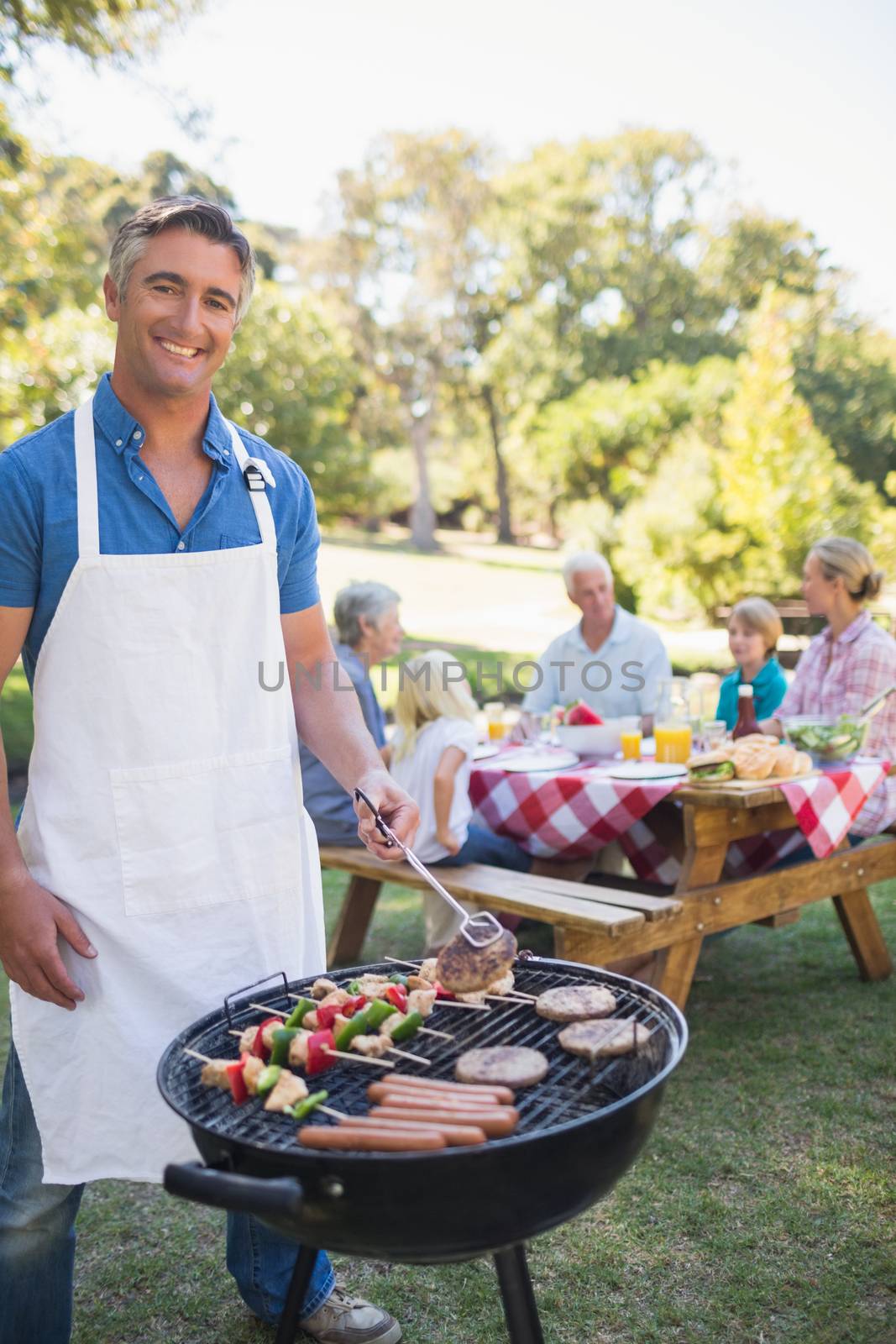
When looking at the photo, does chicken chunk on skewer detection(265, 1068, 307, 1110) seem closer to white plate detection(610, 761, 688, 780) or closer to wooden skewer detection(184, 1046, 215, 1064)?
wooden skewer detection(184, 1046, 215, 1064)

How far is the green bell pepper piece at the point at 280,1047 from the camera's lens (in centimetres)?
173

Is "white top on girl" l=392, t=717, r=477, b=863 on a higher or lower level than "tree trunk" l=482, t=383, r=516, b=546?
lower

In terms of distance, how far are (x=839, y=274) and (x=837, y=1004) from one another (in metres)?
31.5

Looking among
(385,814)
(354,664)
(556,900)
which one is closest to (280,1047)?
(385,814)

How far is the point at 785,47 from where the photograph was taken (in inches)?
734

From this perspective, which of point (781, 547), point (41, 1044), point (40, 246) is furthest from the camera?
point (781, 547)

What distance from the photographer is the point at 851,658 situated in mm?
4738

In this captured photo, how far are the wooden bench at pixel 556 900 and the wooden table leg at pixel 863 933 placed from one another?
0.99m

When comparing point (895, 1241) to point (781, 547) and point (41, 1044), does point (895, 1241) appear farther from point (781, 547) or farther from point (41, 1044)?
point (781, 547)

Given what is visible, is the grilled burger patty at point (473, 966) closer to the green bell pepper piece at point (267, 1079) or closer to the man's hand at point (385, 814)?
the man's hand at point (385, 814)

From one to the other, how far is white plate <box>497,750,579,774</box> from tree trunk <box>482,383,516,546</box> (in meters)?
31.4

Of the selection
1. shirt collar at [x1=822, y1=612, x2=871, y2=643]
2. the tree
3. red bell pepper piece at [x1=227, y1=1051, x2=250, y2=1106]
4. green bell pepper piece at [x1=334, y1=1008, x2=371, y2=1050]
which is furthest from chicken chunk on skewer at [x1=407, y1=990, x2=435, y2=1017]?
the tree

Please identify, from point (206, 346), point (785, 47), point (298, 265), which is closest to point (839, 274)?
point (785, 47)

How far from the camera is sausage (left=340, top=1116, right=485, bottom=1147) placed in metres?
1.44
